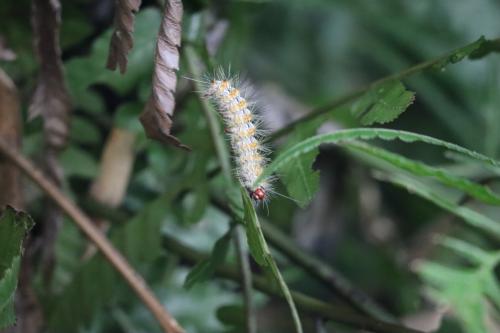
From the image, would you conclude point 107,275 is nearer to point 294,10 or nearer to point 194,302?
point 194,302

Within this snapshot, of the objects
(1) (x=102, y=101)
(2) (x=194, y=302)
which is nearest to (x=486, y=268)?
(2) (x=194, y=302)

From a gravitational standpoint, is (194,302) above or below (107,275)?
above

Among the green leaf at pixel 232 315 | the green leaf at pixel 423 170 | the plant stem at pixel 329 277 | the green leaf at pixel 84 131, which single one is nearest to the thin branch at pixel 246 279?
the green leaf at pixel 232 315

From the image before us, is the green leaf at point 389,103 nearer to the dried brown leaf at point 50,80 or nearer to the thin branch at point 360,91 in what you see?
the thin branch at point 360,91

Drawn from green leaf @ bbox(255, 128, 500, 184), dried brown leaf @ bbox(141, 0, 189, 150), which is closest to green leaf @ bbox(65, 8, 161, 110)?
dried brown leaf @ bbox(141, 0, 189, 150)


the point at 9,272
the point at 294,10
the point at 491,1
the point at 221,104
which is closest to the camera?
the point at 9,272

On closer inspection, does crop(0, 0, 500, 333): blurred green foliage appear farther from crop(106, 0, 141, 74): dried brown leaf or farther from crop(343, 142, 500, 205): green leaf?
crop(106, 0, 141, 74): dried brown leaf

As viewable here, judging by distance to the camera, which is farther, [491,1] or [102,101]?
[491,1]
